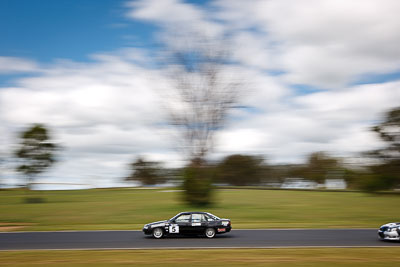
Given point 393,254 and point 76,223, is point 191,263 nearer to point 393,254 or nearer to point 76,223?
point 393,254

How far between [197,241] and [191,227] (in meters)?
1.07

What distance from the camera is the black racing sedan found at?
57.2 ft

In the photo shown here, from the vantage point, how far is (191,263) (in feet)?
37.4

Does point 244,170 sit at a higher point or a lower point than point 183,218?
higher

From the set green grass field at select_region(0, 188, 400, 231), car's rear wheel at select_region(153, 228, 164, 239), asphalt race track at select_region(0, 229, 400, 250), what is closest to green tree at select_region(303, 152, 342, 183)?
green grass field at select_region(0, 188, 400, 231)

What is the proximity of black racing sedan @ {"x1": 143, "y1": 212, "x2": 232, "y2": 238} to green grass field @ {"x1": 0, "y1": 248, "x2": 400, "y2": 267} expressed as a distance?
366 cm

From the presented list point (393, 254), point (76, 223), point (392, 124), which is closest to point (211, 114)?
point (76, 223)

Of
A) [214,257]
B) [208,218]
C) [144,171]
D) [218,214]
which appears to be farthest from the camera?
[144,171]

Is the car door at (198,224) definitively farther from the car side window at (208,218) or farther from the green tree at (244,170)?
the green tree at (244,170)

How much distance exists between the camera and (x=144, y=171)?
11112cm

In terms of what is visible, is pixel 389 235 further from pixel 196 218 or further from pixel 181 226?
pixel 181 226

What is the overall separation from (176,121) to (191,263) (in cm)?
2531

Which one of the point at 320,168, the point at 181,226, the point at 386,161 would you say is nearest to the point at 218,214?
the point at 181,226

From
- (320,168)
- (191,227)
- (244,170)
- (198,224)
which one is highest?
(244,170)
